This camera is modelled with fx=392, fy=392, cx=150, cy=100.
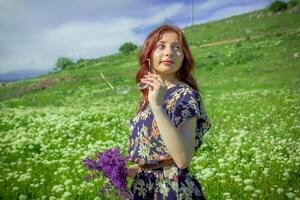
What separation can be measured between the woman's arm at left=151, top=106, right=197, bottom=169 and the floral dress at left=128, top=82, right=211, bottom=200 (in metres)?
0.17

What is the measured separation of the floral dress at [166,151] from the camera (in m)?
3.28

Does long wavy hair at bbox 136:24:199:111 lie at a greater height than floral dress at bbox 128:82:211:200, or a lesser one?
greater

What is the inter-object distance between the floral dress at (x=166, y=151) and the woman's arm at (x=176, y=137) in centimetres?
17

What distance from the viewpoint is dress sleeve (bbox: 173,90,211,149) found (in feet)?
10.4

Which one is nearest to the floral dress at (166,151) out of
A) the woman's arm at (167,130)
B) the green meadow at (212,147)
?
the woman's arm at (167,130)

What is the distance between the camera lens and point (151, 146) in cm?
337

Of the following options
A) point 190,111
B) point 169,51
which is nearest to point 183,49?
point 169,51

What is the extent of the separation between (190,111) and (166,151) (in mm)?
408

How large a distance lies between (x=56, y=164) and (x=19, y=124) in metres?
5.40

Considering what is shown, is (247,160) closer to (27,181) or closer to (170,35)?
(27,181)

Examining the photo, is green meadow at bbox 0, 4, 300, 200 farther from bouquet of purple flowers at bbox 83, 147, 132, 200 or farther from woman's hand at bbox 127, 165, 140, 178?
woman's hand at bbox 127, 165, 140, 178

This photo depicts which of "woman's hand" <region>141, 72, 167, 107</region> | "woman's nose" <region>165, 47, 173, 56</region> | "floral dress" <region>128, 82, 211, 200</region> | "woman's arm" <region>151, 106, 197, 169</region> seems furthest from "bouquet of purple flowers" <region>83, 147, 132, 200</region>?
"woman's nose" <region>165, 47, 173, 56</region>

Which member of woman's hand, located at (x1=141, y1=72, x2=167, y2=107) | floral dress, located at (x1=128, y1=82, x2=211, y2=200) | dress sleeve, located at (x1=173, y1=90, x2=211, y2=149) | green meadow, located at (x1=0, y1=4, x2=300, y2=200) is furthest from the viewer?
green meadow, located at (x1=0, y1=4, x2=300, y2=200)

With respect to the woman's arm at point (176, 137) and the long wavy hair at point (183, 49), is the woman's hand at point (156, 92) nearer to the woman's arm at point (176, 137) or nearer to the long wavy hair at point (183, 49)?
the woman's arm at point (176, 137)
